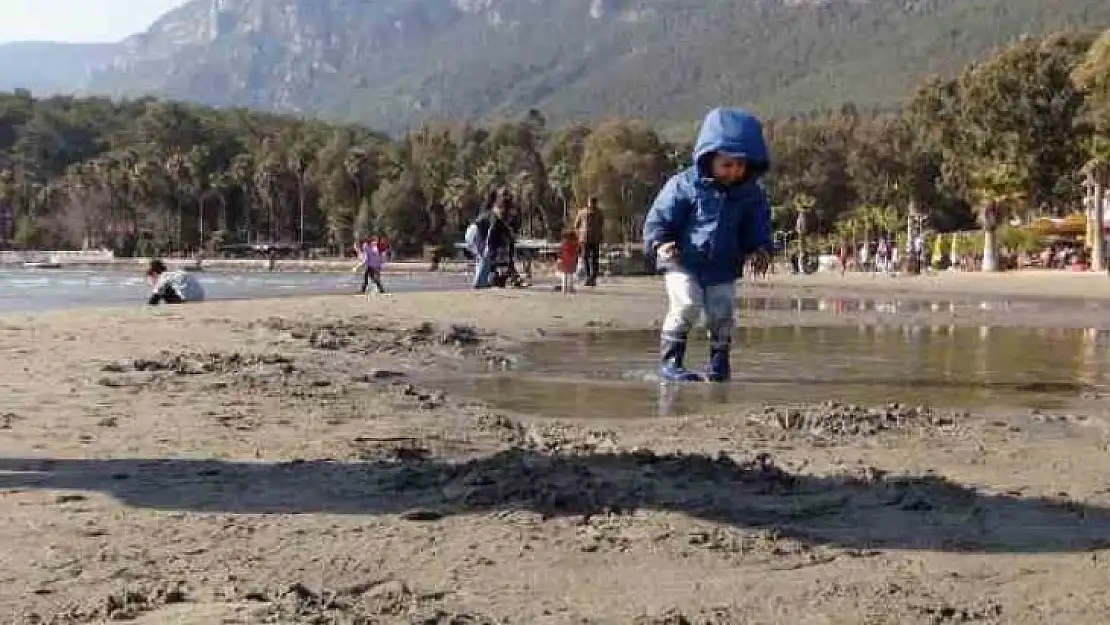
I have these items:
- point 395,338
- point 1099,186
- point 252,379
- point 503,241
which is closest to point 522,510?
point 252,379

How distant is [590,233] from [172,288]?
28.0 ft

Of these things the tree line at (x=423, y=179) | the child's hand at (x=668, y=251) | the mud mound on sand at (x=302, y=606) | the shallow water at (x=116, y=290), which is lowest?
the shallow water at (x=116, y=290)

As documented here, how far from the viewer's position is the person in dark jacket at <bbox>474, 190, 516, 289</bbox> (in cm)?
2288

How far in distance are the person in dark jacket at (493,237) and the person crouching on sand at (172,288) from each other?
5.17 m

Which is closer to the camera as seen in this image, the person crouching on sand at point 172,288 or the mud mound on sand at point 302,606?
the mud mound on sand at point 302,606

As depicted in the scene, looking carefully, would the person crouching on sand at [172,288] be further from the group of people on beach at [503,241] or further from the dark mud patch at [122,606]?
the dark mud patch at [122,606]

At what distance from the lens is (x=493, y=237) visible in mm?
23531

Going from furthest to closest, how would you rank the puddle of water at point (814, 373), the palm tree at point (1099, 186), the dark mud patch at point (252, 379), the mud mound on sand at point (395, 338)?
the palm tree at point (1099, 186) < the mud mound on sand at point (395, 338) < the puddle of water at point (814, 373) < the dark mud patch at point (252, 379)

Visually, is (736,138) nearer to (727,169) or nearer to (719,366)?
(727,169)

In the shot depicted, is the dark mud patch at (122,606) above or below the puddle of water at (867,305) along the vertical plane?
above

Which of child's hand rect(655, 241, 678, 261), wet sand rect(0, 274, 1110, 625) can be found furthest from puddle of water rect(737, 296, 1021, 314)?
wet sand rect(0, 274, 1110, 625)

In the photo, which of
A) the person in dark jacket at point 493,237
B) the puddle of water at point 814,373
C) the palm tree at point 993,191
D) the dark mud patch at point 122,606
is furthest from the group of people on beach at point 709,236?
the palm tree at point 993,191

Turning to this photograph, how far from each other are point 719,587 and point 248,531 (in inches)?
53.9

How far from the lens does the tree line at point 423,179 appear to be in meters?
90.8
